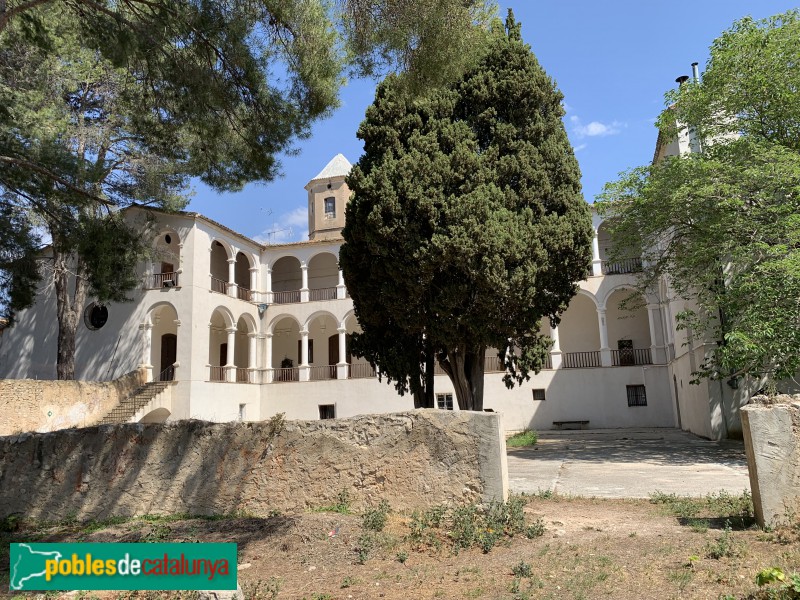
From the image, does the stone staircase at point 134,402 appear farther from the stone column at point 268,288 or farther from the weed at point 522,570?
the weed at point 522,570

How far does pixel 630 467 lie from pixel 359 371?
53.2 ft

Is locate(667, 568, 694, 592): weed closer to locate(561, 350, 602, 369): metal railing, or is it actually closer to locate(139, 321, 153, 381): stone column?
locate(561, 350, 602, 369): metal railing

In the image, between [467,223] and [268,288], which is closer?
[467,223]

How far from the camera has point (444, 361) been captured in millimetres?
13109

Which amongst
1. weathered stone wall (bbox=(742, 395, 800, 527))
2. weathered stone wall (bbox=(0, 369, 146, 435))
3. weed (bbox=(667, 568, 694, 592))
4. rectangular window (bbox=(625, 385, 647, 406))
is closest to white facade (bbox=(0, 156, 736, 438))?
rectangular window (bbox=(625, 385, 647, 406))

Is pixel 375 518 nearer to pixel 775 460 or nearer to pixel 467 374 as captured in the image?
pixel 775 460

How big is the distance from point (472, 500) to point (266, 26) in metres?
6.47

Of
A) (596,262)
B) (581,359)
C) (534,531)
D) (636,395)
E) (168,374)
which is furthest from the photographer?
(596,262)

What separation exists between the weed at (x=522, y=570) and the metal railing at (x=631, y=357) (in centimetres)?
2032

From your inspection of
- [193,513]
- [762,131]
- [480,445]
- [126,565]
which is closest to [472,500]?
[480,445]

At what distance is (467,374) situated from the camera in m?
13.0

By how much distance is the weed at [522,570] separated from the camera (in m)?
4.80

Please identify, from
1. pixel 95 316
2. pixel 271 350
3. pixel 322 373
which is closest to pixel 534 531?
pixel 322 373

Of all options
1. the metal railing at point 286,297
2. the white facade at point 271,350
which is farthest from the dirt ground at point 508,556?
the metal railing at point 286,297
